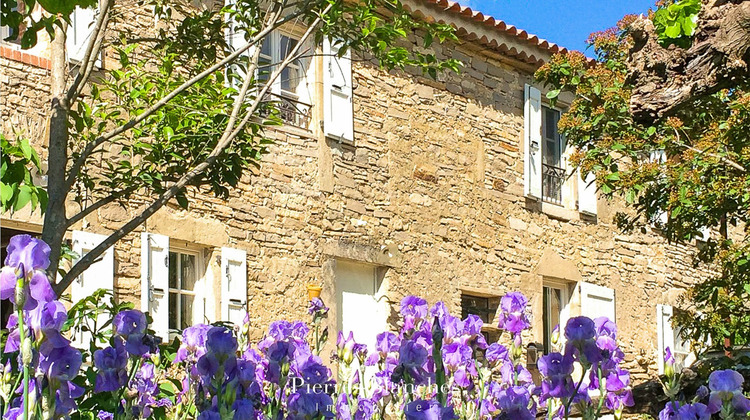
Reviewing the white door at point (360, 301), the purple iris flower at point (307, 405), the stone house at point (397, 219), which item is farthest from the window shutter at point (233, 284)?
the purple iris flower at point (307, 405)

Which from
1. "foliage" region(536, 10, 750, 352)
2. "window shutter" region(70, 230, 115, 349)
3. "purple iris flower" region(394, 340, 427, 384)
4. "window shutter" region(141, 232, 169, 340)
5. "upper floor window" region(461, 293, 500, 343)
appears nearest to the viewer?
"purple iris flower" region(394, 340, 427, 384)

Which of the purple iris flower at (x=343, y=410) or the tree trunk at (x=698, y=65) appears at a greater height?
the tree trunk at (x=698, y=65)

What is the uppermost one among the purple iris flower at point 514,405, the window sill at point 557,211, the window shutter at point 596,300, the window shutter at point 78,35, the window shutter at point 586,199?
the window shutter at point 78,35

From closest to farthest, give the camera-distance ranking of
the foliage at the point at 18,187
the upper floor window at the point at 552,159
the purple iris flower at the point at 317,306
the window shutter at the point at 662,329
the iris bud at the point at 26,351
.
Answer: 1. the iris bud at the point at 26,351
2. the foliage at the point at 18,187
3. the purple iris flower at the point at 317,306
4. the upper floor window at the point at 552,159
5. the window shutter at the point at 662,329

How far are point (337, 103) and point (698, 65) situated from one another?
7.80 metres

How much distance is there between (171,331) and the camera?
862 centimetres

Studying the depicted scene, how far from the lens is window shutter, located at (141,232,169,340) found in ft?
28.6

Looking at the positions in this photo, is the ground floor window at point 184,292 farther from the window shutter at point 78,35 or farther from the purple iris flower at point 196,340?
the purple iris flower at point 196,340

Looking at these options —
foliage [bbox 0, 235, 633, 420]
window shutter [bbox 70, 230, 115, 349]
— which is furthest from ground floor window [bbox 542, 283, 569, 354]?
foliage [bbox 0, 235, 633, 420]

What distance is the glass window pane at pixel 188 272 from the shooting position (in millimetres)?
9461

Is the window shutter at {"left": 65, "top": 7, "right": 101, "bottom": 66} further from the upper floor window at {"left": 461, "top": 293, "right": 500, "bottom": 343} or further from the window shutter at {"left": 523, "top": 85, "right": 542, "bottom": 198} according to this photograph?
the window shutter at {"left": 523, "top": 85, "right": 542, "bottom": 198}

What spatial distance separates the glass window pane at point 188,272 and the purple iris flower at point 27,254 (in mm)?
7689

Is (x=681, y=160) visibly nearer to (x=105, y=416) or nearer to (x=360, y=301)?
(x=360, y=301)

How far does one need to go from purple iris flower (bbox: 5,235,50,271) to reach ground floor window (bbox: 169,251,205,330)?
7482mm
